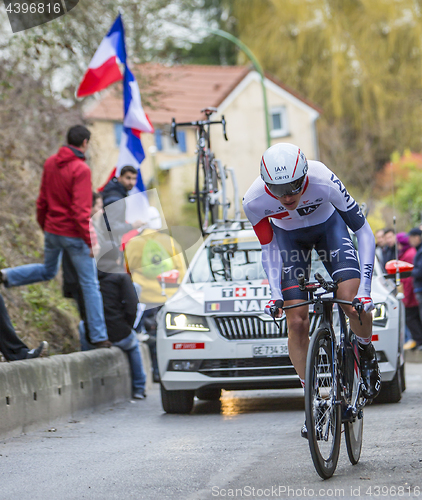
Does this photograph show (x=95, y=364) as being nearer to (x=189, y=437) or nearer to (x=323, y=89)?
(x=189, y=437)

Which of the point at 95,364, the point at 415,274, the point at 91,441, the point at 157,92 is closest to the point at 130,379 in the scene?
the point at 95,364

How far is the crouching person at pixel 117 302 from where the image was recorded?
33.5ft

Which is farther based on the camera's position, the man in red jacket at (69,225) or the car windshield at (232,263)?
the man in red jacket at (69,225)

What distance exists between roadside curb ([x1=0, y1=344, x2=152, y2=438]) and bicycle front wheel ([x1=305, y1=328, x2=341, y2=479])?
300cm

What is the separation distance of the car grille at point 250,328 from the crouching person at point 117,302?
2.13 meters

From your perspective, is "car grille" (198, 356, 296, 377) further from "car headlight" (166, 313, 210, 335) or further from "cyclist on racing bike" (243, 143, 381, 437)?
"cyclist on racing bike" (243, 143, 381, 437)

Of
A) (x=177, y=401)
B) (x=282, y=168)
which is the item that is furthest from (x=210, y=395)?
(x=282, y=168)

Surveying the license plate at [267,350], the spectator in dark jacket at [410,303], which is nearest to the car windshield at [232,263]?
the license plate at [267,350]

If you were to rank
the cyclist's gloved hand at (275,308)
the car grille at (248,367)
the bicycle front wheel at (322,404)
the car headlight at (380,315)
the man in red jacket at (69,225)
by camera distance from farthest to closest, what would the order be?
1. the man in red jacket at (69,225)
2. the car headlight at (380,315)
3. the car grille at (248,367)
4. the cyclist's gloved hand at (275,308)
5. the bicycle front wheel at (322,404)

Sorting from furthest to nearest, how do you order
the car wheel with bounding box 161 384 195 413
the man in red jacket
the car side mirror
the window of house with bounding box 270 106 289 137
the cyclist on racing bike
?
the window of house with bounding box 270 106 289 137
the man in red jacket
the car wheel with bounding box 161 384 195 413
the car side mirror
the cyclist on racing bike

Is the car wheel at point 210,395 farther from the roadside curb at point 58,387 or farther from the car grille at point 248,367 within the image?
the car grille at point 248,367

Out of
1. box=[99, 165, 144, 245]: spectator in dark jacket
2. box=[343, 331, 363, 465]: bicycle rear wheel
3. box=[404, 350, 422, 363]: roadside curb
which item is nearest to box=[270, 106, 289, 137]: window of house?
box=[404, 350, 422, 363]: roadside curb

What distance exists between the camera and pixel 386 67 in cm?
3584

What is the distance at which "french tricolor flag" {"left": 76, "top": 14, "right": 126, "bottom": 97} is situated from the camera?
12.8m
